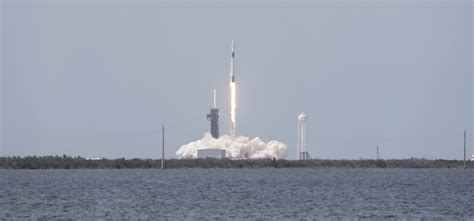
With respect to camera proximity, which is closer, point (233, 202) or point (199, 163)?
point (233, 202)

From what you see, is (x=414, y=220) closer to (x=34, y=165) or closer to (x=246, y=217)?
(x=246, y=217)

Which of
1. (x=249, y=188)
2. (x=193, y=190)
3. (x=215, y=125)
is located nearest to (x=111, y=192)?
(x=193, y=190)

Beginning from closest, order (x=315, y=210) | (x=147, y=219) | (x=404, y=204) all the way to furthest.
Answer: (x=147, y=219) < (x=315, y=210) < (x=404, y=204)

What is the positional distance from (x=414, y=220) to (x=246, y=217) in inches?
305

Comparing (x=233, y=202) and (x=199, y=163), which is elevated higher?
(x=199, y=163)

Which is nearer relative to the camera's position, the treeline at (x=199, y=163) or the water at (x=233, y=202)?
the water at (x=233, y=202)

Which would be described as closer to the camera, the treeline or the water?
the water

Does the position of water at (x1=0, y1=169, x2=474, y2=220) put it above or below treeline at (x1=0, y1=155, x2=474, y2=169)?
below

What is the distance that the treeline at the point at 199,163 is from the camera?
16225 centimetres

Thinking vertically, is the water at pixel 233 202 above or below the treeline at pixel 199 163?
below

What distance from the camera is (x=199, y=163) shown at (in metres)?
172

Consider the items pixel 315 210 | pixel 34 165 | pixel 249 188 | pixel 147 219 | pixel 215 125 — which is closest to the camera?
pixel 147 219

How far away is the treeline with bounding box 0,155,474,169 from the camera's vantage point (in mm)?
162250

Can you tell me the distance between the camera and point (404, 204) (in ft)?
225
